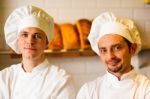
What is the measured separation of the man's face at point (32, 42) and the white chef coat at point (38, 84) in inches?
3.4

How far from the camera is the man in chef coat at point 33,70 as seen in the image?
1.54 metres

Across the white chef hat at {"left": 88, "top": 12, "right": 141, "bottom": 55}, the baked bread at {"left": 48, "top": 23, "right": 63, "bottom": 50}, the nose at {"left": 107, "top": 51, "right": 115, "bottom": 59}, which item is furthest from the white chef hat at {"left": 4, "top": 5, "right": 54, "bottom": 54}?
the baked bread at {"left": 48, "top": 23, "right": 63, "bottom": 50}

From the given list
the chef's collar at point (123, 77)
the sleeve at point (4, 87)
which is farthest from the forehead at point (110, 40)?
the sleeve at point (4, 87)

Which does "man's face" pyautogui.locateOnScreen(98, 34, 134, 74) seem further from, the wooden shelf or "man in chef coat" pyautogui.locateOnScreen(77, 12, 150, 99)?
the wooden shelf

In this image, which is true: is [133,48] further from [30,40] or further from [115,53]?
[30,40]

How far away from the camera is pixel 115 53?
135cm

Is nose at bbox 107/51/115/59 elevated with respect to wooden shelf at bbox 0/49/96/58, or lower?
elevated

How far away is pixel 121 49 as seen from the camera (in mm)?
1361

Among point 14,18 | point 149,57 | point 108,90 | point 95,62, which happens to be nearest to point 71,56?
point 95,62

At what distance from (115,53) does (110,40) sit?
0.19 feet

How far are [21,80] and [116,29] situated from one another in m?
0.52

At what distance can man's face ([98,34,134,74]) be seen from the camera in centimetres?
134

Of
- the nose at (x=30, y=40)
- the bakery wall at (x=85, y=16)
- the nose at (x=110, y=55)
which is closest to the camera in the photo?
the nose at (x=110, y=55)

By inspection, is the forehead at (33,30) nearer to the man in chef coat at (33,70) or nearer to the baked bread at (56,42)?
the man in chef coat at (33,70)
